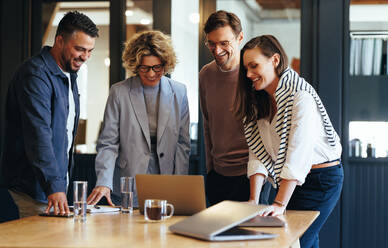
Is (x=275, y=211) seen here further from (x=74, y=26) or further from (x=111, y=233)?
(x=74, y=26)

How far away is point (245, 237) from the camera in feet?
5.35

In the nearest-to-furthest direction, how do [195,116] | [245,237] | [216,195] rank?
[245,237], [216,195], [195,116]

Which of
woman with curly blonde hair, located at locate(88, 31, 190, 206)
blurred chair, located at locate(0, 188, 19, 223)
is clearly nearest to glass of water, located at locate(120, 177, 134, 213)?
woman with curly blonde hair, located at locate(88, 31, 190, 206)

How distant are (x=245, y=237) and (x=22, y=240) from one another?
2.26 ft

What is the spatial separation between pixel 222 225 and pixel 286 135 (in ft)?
2.31

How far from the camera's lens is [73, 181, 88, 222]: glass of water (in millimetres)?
1994

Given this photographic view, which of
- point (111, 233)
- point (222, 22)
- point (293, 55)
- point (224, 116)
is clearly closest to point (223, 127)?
point (224, 116)

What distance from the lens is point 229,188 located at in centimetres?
281

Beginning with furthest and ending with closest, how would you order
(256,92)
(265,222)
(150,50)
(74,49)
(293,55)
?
(293,55), (150,50), (74,49), (256,92), (265,222)

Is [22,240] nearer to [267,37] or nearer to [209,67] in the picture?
[267,37]

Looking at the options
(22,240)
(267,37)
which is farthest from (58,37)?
(22,240)

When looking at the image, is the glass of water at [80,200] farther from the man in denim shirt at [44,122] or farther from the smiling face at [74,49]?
the smiling face at [74,49]

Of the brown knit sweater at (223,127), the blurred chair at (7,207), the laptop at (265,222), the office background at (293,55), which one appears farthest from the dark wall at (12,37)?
the laptop at (265,222)

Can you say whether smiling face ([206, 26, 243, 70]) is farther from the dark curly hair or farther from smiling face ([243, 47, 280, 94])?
the dark curly hair
